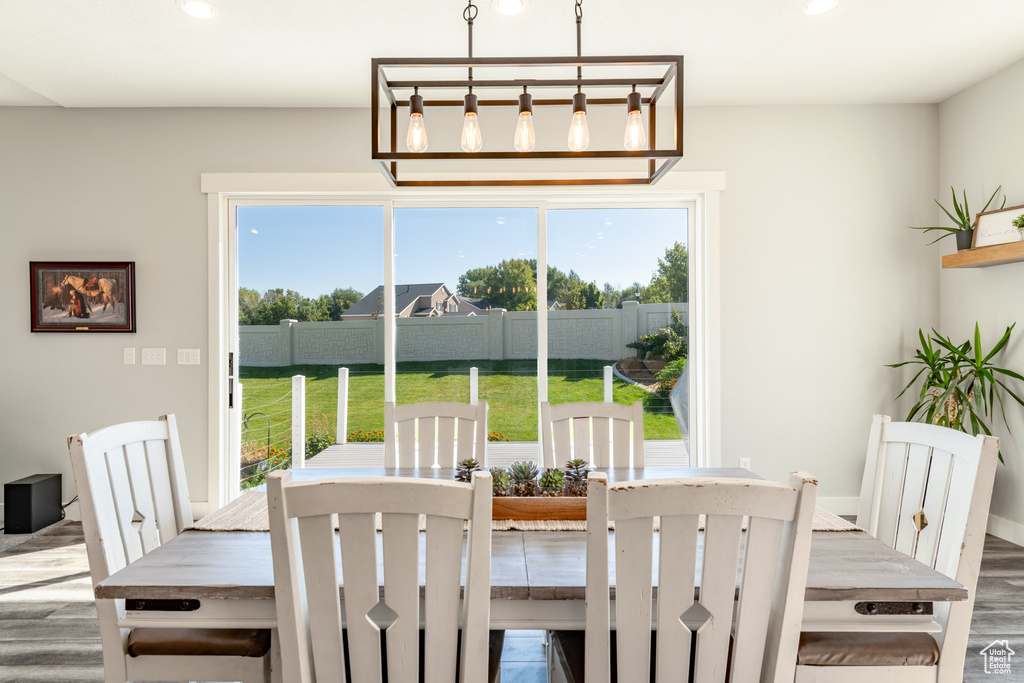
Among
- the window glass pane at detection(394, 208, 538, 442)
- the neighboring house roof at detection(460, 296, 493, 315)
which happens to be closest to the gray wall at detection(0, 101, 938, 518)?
the window glass pane at detection(394, 208, 538, 442)

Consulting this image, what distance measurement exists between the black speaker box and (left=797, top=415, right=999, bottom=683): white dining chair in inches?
160

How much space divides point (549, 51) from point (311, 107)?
161 cm

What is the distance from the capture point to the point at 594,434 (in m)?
2.45

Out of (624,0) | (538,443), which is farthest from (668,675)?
(538,443)

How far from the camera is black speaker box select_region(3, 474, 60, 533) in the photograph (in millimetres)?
3490

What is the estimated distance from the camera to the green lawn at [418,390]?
12.8 ft

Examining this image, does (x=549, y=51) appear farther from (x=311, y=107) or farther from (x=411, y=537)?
(x=411, y=537)

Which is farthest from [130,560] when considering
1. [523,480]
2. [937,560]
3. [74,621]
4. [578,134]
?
[937,560]

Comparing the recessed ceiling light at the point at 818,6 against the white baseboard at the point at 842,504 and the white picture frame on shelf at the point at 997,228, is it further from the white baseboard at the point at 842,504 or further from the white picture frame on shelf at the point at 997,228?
the white baseboard at the point at 842,504

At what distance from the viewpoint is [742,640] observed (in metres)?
1.08

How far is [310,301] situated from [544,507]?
8.83 feet

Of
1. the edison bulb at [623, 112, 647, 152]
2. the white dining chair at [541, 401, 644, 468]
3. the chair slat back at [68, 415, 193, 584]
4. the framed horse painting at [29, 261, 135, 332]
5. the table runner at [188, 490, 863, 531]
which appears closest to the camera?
the chair slat back at [68, 415, 193, 584]

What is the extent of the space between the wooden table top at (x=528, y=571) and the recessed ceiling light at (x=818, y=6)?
7.44 feet

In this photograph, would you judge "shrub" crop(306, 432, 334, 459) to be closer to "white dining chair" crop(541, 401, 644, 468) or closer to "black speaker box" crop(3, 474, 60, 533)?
"black speaker box" crop(3, 474, 60, 533)
